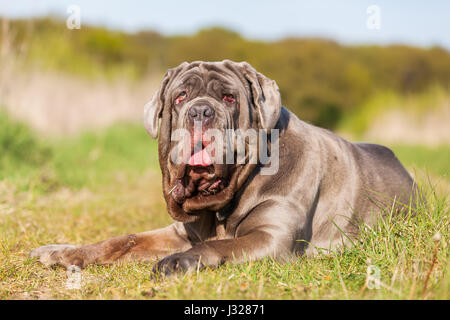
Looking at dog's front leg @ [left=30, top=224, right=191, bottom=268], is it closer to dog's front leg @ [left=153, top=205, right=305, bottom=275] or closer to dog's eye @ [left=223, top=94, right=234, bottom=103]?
dog's front leg @ [left=153, top=205, right=305, bottom=275]

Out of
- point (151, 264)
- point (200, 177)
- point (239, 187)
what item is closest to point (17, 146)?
point (151, 264)

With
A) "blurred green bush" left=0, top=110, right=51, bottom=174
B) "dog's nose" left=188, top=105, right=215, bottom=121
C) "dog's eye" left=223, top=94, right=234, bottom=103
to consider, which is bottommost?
"blurred green bush" left=0, top=110, right=51, bottom=174

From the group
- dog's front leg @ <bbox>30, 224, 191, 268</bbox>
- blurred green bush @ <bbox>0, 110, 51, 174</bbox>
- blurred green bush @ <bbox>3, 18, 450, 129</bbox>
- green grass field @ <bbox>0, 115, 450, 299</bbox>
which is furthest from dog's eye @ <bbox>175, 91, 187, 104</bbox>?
blurred green bush @ <bbox>3, 18, 450, 129</bbox>

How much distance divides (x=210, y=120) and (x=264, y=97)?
0.55 metres

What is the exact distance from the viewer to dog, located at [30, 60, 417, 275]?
3.10 metres

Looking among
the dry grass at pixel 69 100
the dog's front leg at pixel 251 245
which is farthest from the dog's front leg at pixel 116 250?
the dry grass at pixel 69 100

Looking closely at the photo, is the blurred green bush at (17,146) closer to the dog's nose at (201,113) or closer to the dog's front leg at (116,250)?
the dog's front leg at (116,250)

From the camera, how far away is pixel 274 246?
307cm

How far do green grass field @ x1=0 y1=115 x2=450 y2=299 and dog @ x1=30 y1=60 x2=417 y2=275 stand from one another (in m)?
0.17

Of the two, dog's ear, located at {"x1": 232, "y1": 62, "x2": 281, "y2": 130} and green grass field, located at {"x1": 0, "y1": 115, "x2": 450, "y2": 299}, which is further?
dog's ear, located at {"x1": 232, "y1": 62, "x2": 281, "y2": 130}

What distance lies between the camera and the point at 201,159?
3.11 meters
